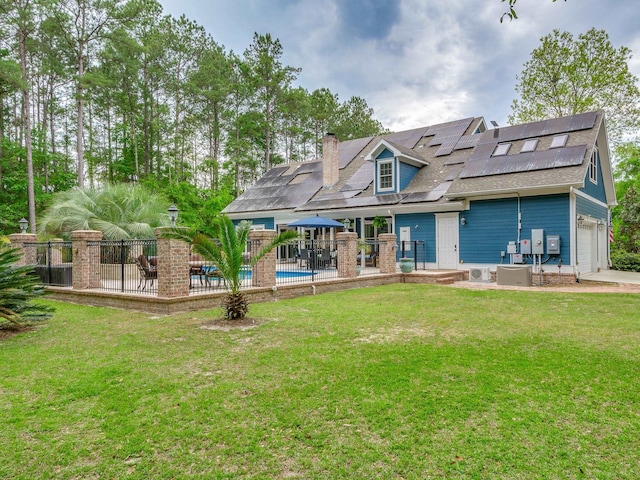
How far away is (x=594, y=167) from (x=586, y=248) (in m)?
3.44

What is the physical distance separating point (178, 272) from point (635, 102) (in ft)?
88.9

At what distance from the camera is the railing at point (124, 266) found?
9031 millimetres

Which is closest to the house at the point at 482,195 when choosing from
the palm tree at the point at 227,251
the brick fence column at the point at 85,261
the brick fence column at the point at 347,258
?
the brick fence column at the point at 347,258

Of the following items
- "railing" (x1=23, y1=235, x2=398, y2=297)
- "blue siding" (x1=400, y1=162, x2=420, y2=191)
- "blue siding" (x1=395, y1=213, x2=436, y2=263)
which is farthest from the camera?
"blue siding" (x1=400, y1=162, x2=420, y2=191)

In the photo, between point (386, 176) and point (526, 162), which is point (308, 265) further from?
point (526, 162)

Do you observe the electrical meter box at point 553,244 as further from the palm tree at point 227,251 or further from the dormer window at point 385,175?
the palm tree at point 227,251

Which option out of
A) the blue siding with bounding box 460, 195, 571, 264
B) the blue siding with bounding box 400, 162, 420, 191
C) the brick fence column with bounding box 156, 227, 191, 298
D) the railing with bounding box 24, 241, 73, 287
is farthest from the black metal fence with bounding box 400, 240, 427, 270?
the railing with bounding box 24, 241, 73, 287

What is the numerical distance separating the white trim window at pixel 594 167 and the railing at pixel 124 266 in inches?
608

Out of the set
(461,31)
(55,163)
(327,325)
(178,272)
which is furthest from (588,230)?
(55,163)

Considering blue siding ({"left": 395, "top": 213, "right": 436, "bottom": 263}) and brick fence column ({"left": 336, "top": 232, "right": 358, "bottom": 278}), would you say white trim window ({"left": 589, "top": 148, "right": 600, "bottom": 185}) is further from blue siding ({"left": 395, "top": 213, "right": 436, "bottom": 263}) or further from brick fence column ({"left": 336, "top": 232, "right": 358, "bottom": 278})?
brick fence column ({"left": 336, "top": 232, "right": 358, "bottom": 278})

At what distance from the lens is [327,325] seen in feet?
21.6

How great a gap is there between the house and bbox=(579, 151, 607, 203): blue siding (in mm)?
44

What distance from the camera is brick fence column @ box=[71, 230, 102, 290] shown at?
9.62m

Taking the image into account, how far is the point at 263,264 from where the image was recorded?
9625 mm
